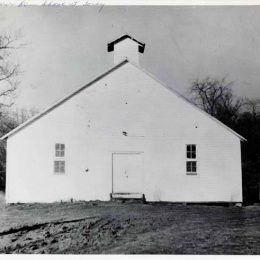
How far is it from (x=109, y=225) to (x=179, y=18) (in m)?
7.42

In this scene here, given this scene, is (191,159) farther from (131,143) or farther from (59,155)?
(59,155)

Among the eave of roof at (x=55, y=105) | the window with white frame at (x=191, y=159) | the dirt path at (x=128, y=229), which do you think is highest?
the eave of roof at (x=55, y=105)

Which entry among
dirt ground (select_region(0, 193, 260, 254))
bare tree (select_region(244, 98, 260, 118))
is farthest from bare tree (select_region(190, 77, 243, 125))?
dirt ground (select_region(0, 193, 260, 254))

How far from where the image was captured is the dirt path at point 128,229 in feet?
34.3

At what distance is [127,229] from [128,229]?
0.11 ft

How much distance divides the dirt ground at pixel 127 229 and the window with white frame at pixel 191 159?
1.76 m

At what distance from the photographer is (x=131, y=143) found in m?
17.8

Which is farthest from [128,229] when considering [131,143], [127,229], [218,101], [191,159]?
[218,101]

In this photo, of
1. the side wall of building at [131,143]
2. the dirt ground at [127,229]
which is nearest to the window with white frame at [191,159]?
the side wall of building at [131,143]

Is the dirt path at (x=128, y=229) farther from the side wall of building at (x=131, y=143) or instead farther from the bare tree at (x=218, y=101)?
the bare tree at (x=218, y=101)

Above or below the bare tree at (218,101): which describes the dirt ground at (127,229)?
below

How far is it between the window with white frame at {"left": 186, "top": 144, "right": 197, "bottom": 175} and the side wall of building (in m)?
0.19

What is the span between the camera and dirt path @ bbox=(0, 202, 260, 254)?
10461mm

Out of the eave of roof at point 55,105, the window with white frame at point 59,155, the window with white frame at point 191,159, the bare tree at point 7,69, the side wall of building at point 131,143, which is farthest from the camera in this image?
the window with white frame at point 191,159
